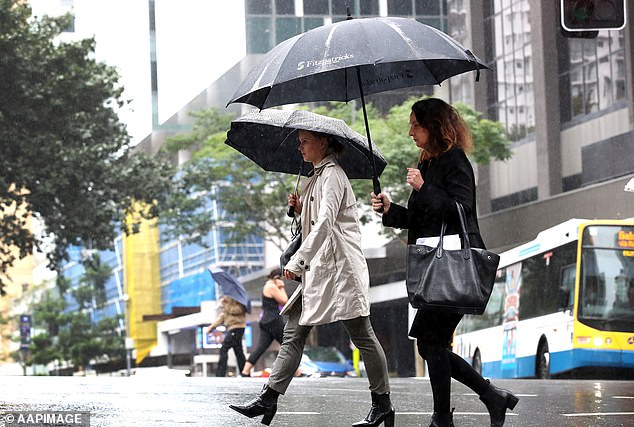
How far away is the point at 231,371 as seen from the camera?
56562mm

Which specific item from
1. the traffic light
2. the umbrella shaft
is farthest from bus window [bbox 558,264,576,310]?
the umbrella shaft

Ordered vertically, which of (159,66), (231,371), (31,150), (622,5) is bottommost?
(231,371)

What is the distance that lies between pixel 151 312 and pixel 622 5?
7120 cm

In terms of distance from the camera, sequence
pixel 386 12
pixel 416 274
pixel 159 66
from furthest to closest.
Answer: pixel 159 66 < pixel 386 12 < pixel 416 274

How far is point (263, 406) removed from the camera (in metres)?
7.23

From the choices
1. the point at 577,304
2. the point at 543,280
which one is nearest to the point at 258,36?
the point at 543,280

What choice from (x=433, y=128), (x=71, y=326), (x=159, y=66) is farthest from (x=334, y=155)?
(x=71, y=326)

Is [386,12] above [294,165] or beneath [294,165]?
above

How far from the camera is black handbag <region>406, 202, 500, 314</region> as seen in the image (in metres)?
6.63

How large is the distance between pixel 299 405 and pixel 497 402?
9.93ft

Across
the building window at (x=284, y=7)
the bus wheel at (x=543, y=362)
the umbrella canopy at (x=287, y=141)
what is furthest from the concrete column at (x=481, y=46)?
the umbrella canopy at (x=287, y=141)

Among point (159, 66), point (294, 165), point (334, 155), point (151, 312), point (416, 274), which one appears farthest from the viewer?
point (151, 312)

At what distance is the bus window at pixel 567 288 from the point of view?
23.2 metres

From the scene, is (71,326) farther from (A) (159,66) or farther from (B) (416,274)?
(B) (416,274)
